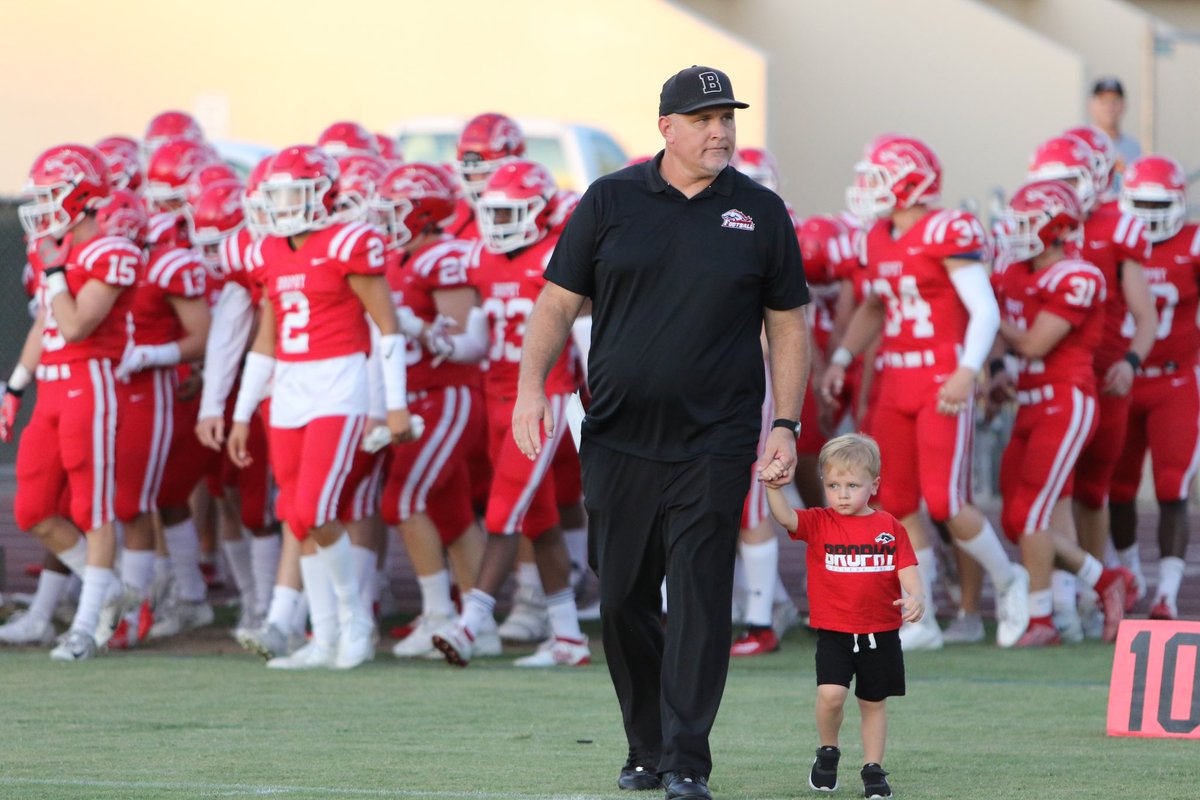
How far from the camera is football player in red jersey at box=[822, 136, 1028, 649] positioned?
8.29 metres

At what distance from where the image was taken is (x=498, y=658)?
8484 mm

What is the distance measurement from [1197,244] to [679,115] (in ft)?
16.2

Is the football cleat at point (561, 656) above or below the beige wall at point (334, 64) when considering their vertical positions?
below

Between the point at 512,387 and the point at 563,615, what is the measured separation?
0.96m

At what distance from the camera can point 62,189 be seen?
8.20 m

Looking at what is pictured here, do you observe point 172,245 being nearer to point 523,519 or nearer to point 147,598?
point 147,598

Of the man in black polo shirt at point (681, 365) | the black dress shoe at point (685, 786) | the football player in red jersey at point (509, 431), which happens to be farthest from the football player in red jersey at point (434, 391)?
the black dress shoe at point (685, 786)

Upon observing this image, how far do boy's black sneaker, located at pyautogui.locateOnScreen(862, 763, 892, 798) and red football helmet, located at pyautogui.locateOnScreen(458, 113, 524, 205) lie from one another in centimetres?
490

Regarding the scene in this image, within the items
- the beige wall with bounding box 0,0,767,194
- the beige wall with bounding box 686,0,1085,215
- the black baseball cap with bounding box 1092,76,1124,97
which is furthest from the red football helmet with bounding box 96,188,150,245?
the beige wall with bounding box 686,0,1085,215

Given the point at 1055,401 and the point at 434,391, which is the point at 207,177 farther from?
the point at 1055,401

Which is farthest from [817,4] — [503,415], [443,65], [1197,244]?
[503,415]

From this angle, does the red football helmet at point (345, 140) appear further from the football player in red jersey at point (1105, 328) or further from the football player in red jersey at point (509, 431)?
the football player in red jersey at point (1105, 328)

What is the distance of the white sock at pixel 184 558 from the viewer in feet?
30.9

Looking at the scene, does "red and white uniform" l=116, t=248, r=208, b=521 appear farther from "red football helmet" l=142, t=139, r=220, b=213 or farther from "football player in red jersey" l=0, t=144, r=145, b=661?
"red football helmet" l=142, t=139, r=220, b=213
